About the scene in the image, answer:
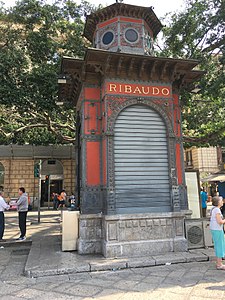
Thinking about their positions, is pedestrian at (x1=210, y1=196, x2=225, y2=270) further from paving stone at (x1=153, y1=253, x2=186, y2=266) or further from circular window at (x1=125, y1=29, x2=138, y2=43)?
circular window at (x1=125, y1=29, x2=138, y2=43)

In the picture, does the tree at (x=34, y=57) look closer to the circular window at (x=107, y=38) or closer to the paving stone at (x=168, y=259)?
the circular window at (x=107, y=38)

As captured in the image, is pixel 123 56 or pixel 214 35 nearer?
pixel 123 56

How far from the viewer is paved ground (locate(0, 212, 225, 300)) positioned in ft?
15.0

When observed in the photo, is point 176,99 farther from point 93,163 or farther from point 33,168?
point 33,168

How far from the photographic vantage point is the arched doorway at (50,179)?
82.1 ft

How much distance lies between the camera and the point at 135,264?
625 cm

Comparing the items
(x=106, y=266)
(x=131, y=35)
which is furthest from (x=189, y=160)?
(x=106, y=266)

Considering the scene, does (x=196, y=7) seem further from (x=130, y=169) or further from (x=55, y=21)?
(x=130, y=169)

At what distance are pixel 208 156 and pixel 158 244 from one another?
90.7ft

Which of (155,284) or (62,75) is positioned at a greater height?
(62,75)

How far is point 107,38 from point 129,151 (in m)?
4.09

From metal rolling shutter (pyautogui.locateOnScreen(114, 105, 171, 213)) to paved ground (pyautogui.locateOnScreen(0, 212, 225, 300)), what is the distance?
1.84m

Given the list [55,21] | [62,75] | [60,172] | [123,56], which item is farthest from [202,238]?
[60,172]

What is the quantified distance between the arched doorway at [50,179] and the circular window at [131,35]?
60.3ft
